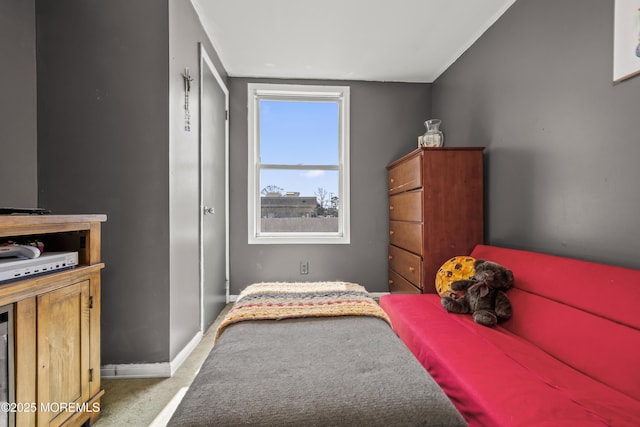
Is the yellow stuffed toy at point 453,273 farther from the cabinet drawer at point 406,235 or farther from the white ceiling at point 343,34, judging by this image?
the white ceiling at point 343,34

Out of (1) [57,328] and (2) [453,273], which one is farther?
(2) [453,273]

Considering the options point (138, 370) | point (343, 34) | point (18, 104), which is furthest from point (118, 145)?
point (343, 34)

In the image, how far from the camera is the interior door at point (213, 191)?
2430 mm

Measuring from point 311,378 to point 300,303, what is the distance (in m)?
0.66

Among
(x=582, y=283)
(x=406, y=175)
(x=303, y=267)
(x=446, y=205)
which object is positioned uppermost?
(x=406, y=175)

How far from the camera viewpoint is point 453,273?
6.86ft

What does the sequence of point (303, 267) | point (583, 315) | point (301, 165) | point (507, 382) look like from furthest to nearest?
point (301, 165)
point (303, 267)
point (583, 315)
point (507, 382)

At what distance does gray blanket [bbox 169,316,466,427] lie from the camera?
0.79m

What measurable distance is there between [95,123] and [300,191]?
217 cm

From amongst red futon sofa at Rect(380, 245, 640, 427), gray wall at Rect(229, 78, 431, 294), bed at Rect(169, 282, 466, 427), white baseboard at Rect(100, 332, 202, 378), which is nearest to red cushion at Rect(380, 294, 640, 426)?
red futon sofa at Rect(380, 245, 640, 427)

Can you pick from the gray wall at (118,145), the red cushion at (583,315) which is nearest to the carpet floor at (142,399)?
the gray wall at (118,145)

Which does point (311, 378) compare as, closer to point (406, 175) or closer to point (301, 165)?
point (406, 175)

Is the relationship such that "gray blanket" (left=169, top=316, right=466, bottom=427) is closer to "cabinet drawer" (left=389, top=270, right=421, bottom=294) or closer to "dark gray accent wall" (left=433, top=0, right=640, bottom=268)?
"dark gray accent wall" (left=433, top=0, right=640, bottom=268)

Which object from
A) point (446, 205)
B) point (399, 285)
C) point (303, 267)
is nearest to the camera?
point (446, 205)
